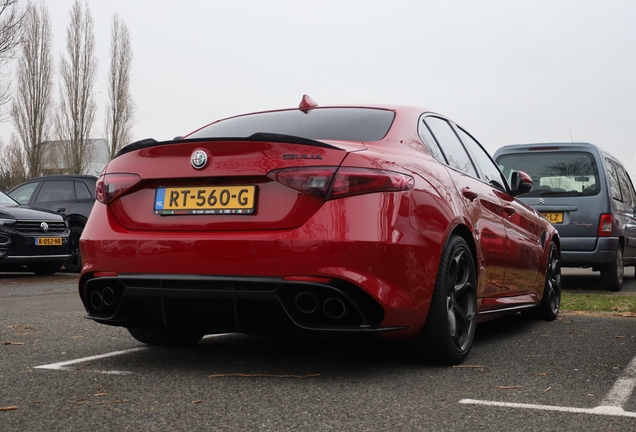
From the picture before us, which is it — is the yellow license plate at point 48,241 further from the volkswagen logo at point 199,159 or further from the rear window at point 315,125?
the volkswagen logo at point 199,159

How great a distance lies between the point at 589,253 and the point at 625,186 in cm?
237

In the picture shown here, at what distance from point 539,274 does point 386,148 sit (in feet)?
8.84

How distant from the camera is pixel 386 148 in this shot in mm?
4316

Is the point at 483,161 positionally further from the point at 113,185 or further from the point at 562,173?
the point at 562,173

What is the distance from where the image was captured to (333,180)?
3910 millimetres

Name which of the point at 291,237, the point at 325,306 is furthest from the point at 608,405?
the point at 291,237

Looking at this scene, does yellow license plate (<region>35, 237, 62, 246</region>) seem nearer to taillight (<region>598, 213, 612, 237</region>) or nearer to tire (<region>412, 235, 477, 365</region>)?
taillight (<region>598, 213, 612, 237</region>)

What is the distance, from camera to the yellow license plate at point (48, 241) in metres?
12.6

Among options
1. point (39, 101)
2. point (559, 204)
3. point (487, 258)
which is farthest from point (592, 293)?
point (39, 101)

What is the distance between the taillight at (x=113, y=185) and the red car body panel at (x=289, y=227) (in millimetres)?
29

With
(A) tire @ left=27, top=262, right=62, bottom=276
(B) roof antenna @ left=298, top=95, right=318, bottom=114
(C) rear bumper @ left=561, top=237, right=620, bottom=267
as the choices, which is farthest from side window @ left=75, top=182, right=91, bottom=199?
(B) roof antenna @ left=298, top=95, right=318, bottom=114

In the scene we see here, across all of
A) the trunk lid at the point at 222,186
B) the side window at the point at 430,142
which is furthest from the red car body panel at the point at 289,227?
the side window at the point at 430,142

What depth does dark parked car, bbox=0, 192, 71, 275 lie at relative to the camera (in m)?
12.3

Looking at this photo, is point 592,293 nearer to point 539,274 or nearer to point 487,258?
point 539,274
